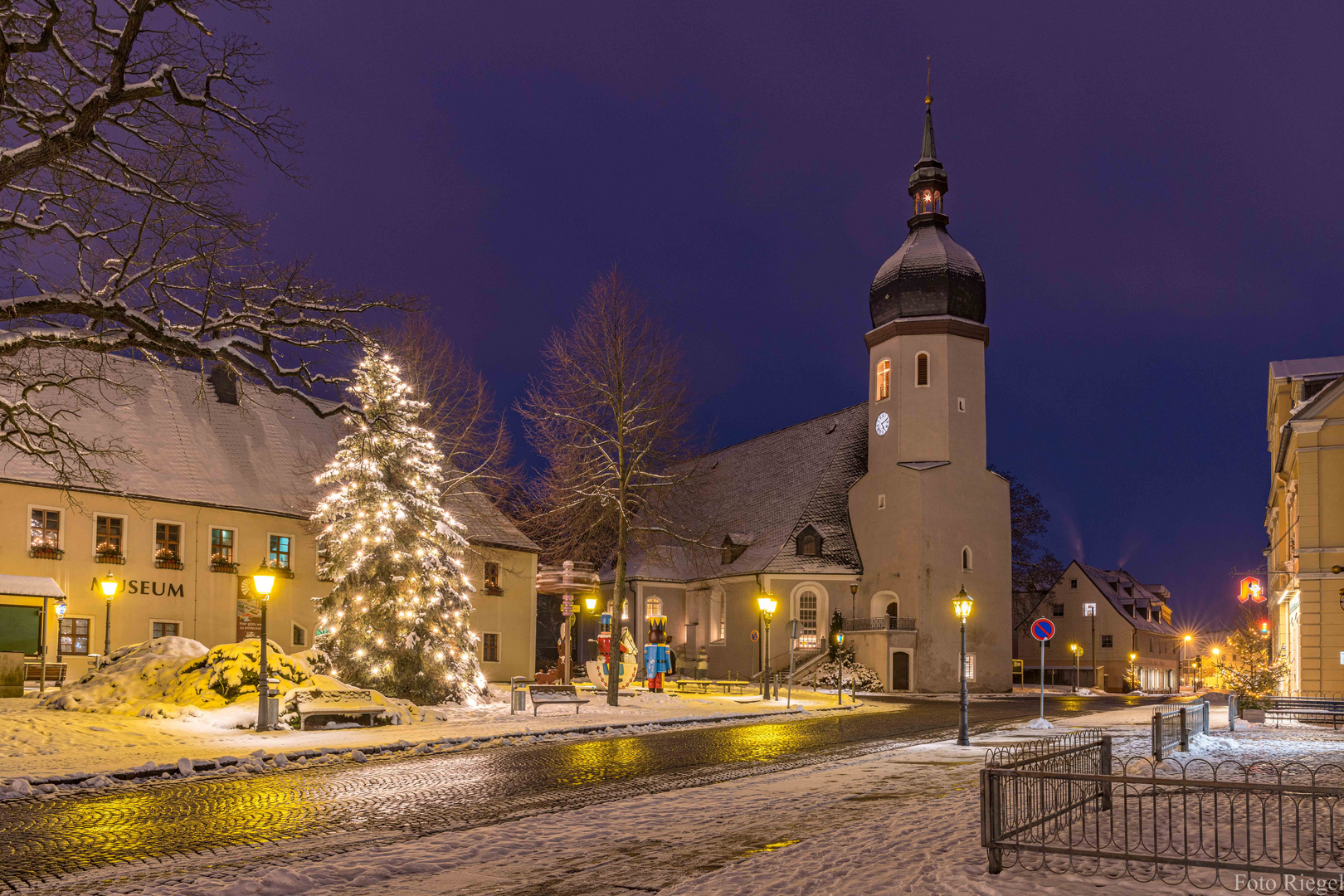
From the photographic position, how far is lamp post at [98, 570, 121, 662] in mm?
28469

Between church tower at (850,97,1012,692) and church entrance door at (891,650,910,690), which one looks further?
church tower at (850,97,1012,692)

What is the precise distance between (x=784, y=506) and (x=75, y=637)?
34333 millimetres

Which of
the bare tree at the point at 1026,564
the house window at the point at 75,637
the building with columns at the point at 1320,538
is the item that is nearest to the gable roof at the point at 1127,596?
the bare tree at the point at 1026,564

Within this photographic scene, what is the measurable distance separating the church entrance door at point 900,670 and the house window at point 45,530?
34.1m

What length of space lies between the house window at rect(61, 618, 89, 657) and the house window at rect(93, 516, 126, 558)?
211 cm

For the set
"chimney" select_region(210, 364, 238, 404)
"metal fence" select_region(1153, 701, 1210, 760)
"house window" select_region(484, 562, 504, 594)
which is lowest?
"metal fence" select_region(1153, 701, 1210, 760)

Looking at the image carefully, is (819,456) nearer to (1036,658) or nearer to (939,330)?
(939,330)

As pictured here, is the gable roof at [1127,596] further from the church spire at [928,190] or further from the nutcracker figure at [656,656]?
the nutcracker figure at [656,656]

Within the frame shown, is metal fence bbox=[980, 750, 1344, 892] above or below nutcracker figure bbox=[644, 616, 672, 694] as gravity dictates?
above

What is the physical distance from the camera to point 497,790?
45.0 ft

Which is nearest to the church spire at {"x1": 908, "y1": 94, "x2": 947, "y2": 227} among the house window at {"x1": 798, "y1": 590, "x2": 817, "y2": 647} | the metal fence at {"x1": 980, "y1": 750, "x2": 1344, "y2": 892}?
the house window at {"x1": 798, "y1": 590, "x2": 817, "y2": 647}

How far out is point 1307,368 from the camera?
40.5 metres

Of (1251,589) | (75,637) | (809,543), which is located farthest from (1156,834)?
(809,543)

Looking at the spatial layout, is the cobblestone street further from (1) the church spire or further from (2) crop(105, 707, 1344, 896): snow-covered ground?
(1) the church spire
